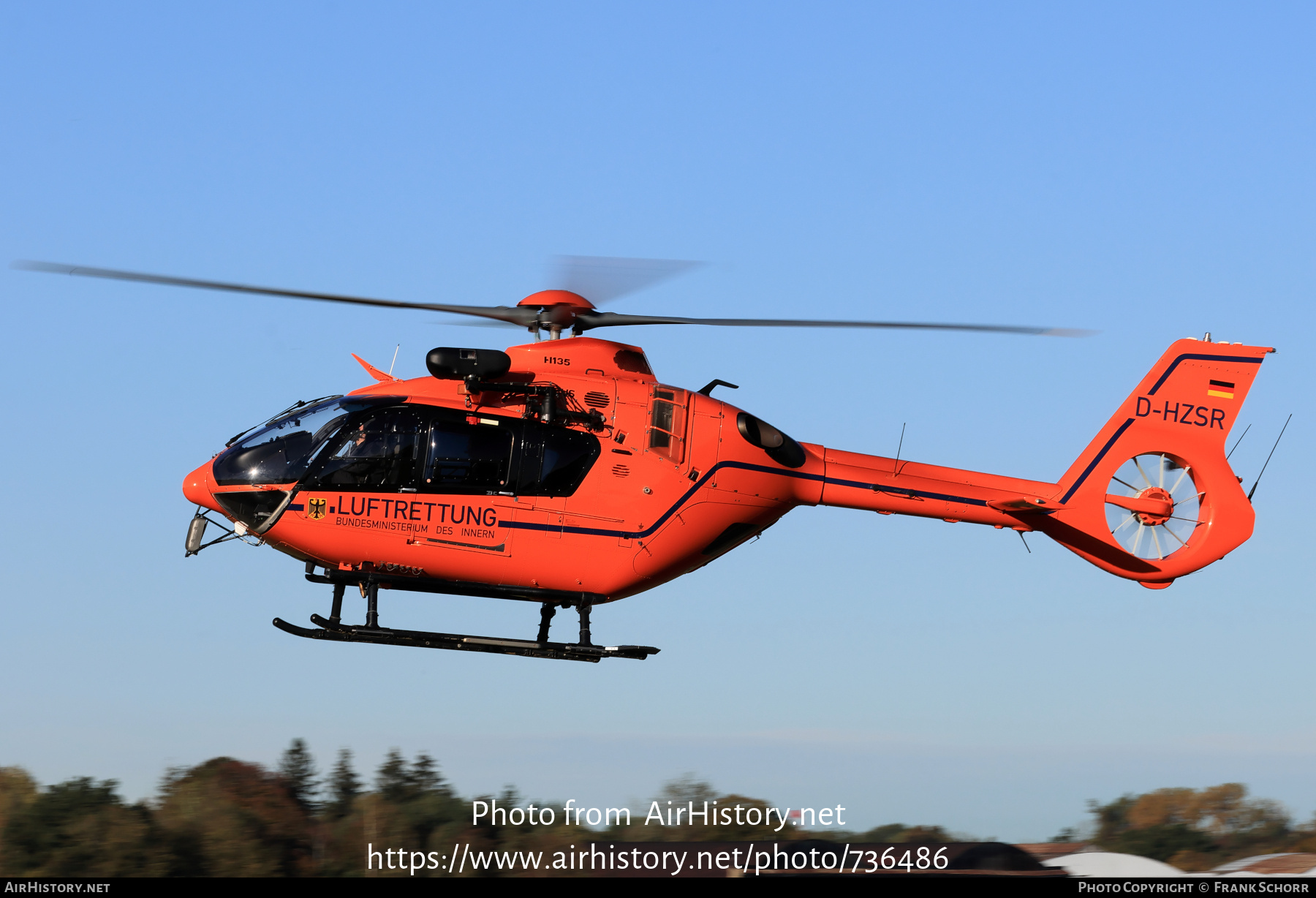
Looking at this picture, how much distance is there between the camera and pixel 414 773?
120 feet

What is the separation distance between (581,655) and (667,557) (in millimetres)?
1774

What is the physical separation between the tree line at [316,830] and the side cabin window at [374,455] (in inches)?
635

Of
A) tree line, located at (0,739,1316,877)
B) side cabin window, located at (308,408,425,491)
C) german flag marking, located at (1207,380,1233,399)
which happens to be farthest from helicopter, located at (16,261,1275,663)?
tree line, located at (0,739,1316,877)

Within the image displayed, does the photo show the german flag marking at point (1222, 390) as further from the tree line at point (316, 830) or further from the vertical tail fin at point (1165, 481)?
the tree line at point (316, 830)

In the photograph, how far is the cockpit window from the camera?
1653 centimetres

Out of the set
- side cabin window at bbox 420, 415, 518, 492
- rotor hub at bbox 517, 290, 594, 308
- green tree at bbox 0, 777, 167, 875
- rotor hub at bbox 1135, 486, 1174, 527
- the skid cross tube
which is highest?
rotor hub at bbox 517, 290, 594, 308

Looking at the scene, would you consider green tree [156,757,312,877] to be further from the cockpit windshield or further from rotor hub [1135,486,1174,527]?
rotor hub [1135,486,1174,527]

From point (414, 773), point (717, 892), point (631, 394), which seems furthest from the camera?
point (414, 773)

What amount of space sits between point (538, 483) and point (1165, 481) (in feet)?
31.1

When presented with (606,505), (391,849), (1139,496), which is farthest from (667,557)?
(391,849)

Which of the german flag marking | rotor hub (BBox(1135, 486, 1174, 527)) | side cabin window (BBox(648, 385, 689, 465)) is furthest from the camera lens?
the german flag marking

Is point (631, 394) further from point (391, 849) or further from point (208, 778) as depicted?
point (208, 778)

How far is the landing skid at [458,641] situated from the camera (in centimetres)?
1617

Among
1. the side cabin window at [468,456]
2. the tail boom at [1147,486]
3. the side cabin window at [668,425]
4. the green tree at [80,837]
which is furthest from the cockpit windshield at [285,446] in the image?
the green tree at [80,837]
